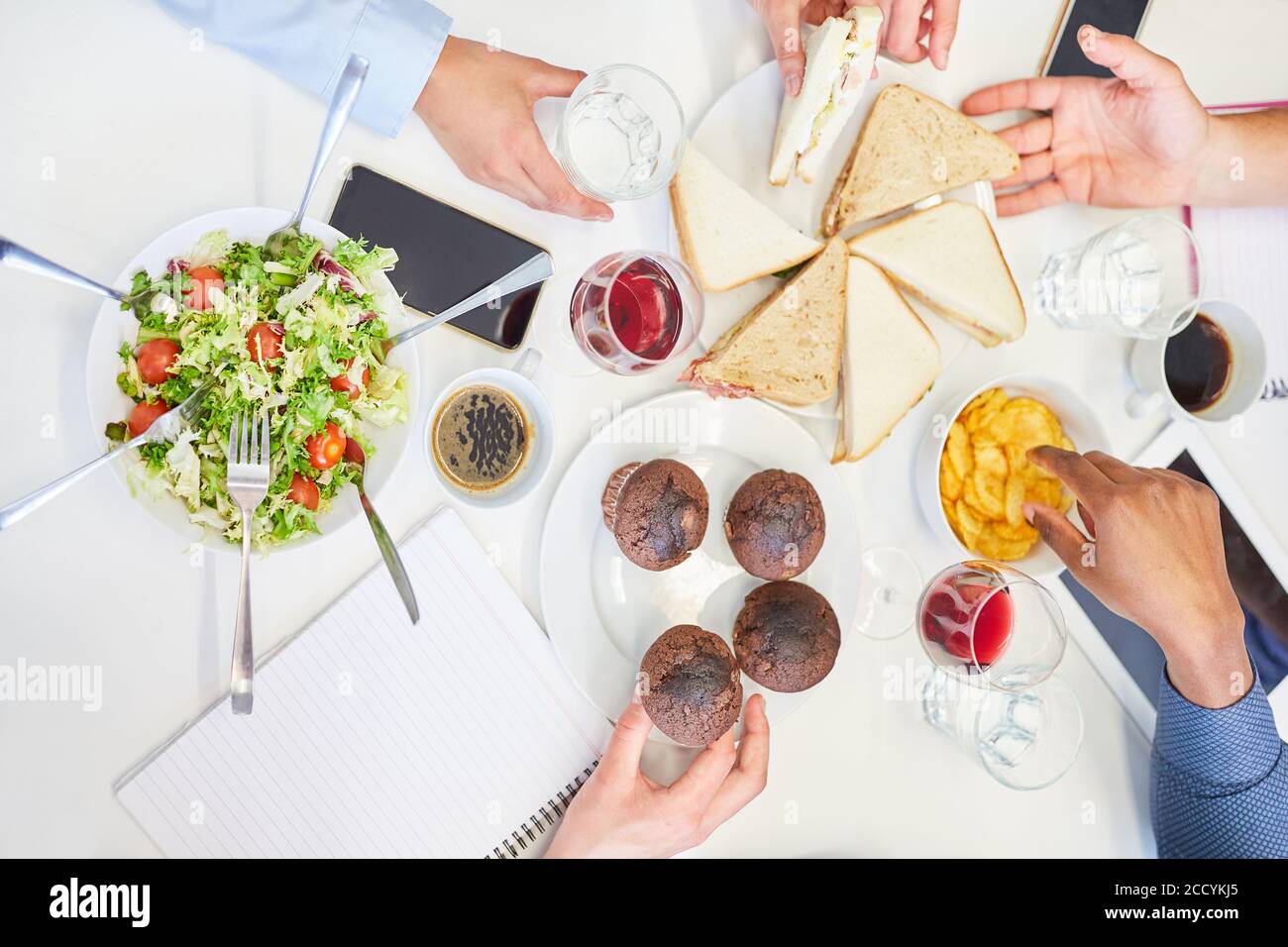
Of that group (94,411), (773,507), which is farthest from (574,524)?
(94,411)

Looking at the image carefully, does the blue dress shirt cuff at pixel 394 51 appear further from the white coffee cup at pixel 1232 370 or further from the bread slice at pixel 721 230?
the white coffee cup at pixel 1232 370

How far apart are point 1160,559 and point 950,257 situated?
0.59m

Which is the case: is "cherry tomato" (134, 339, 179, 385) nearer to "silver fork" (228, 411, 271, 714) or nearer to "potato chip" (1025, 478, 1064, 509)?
"silver fork" (228, 411, 271, 714)

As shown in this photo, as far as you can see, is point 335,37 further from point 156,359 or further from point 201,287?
point 156,359

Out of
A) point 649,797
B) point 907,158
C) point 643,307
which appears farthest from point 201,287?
point 907,158

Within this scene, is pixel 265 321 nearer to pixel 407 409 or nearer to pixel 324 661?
pixel 407 409

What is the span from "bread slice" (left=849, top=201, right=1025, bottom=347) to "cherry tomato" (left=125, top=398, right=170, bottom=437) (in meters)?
1.08

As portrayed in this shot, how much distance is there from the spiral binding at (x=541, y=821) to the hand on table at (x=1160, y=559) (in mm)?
864

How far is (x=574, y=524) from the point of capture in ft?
4.59

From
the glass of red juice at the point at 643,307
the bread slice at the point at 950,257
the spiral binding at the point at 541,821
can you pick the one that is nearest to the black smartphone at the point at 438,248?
the glass of red juice at the point at 643,307

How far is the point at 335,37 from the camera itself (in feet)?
4.21

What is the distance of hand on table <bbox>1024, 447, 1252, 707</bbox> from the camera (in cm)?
141

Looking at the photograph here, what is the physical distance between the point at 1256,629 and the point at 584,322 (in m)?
1.31

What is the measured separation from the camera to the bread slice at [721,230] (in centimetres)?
137
